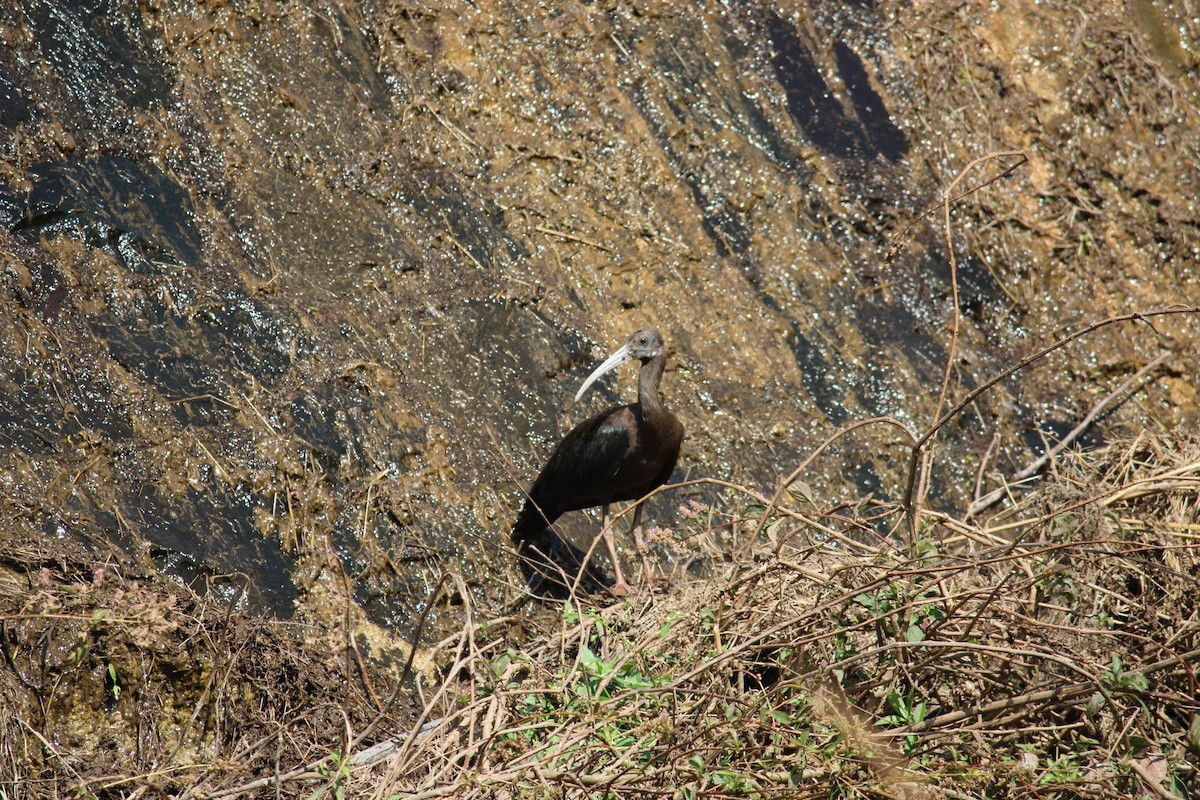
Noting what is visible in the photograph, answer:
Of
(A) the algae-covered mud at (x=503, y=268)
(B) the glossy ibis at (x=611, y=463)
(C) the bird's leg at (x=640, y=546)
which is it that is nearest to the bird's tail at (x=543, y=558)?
(B) the glossy ibis at (x=611, y=463)

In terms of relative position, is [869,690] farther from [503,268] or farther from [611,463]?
[503,268]

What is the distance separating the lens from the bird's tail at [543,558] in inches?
243

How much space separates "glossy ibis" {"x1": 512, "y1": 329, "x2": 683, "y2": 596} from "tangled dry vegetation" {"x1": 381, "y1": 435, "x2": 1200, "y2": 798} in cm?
149

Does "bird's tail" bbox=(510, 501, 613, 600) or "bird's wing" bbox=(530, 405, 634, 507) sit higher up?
"bird's wing" bbox=(530, 405, 634, 507)

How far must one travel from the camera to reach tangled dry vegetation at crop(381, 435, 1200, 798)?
3.59m

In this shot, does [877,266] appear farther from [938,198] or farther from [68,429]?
[68,429]

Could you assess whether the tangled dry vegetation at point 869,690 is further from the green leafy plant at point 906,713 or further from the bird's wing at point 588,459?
the bird's wing at point 588,459

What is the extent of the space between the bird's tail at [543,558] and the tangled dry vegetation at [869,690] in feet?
5.26

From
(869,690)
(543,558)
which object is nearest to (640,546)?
(543,558)

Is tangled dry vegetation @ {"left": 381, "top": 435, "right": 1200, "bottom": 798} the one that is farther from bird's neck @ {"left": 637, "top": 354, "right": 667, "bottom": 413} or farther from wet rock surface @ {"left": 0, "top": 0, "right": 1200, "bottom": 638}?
wet rock surface @ {"left": 0, "top": 0, "right": 1200, "bottom": 638}

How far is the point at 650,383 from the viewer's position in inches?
245

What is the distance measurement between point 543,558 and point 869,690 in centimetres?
247

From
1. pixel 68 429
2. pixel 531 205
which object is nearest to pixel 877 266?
pixel 531 205

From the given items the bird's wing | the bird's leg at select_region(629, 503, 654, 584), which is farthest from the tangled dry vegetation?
the bird's wing
